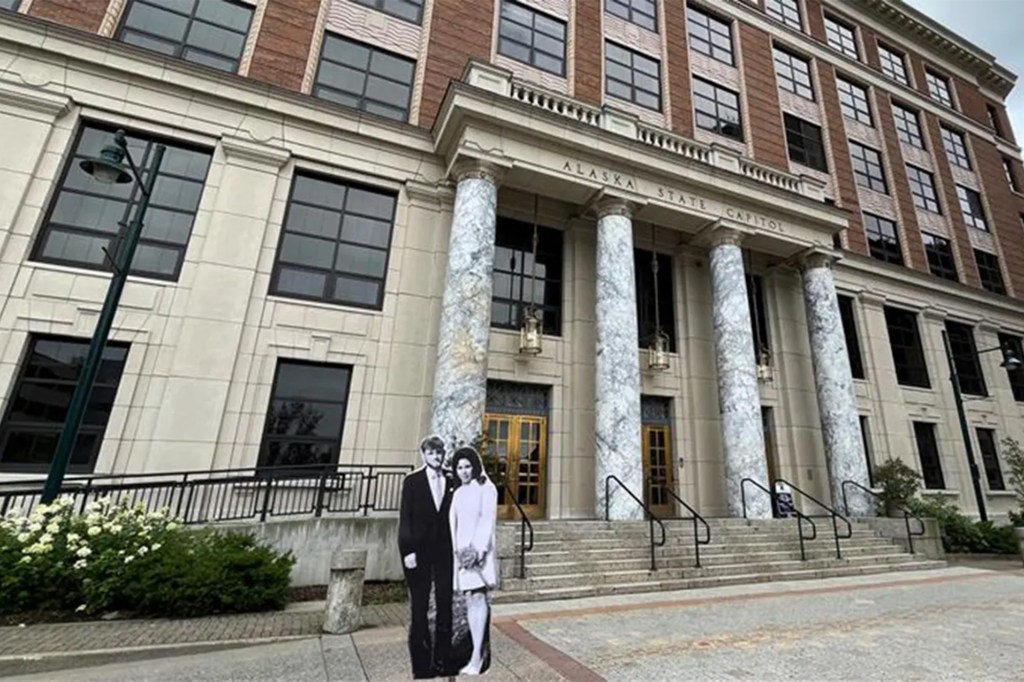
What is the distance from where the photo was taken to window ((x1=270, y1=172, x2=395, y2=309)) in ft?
→ 40.9

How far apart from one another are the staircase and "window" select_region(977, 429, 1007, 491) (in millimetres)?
12576

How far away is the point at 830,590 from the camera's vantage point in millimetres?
9047

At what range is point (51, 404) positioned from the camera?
32.4 ft

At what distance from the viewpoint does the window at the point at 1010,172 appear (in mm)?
29938

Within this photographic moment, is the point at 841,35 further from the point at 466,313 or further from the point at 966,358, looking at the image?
the point at 466,313

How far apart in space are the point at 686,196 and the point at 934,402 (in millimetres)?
14861

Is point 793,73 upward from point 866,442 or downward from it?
upward

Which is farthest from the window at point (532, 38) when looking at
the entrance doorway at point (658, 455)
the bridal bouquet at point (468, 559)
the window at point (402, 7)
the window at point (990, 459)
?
the window at point (990, 459)

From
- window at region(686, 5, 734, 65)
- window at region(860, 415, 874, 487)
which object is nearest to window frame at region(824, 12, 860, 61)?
window at region(686, 5, 734, 65)

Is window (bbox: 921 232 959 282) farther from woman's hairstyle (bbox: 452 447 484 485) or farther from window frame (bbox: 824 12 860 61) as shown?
woman's hairstyle (bbox: 452 447 484 485)

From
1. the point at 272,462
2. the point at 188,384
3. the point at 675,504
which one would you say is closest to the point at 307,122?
the point at 188,384

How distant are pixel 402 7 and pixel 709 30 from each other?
14075 millimetres

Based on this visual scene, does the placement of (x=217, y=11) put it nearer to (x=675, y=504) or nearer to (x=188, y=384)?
(x=188, y=384)

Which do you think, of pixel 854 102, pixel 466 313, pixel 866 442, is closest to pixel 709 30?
pixel 854 102
